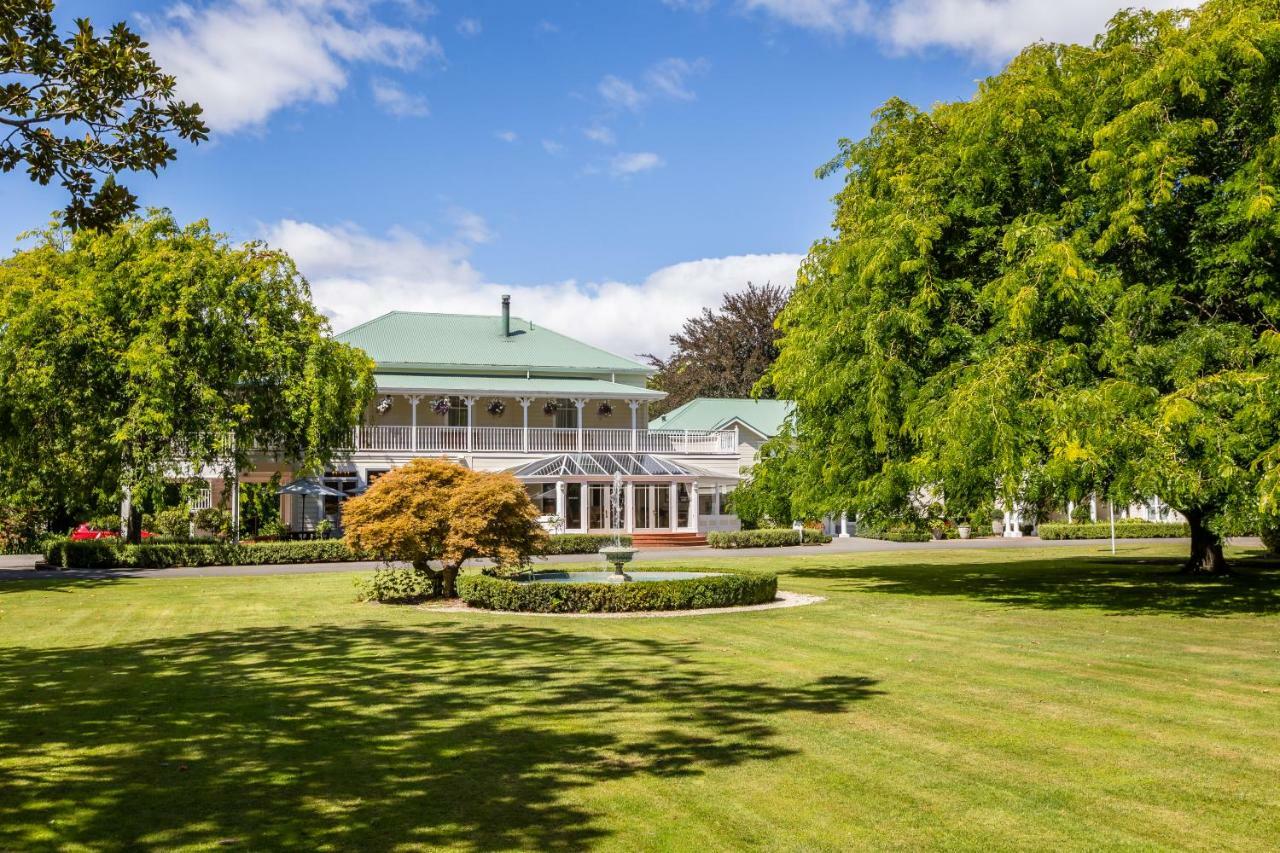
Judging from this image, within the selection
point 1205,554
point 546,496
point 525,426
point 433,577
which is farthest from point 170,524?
point 1205,554

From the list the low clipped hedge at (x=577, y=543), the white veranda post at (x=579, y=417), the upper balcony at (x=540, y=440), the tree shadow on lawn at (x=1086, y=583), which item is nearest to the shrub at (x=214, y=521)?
the upper balcony at (x=540, y=440)

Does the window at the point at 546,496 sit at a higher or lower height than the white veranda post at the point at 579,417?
lower

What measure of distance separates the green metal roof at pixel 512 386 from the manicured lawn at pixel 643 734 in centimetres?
2721

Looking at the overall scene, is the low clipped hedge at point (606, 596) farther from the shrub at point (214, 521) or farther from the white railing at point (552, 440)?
the white railing at point (552, 440)

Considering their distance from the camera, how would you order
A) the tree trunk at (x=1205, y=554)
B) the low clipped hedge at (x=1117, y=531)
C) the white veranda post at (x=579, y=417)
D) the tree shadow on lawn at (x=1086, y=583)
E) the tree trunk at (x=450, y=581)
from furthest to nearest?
the low clipped hedge at (x=1117, y=531) → the white veranda post at (x=579, y=417) → the tree trunk at (x=1205, y=554) → the tree trunk at (x=450, y=581) → the tree shadow on lawn at (x=1086, y=583)

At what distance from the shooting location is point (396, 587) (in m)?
20.0

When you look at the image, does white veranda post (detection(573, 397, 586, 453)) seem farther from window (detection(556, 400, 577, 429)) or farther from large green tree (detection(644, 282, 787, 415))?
large green tree (detection(644, 282, 787, 415))

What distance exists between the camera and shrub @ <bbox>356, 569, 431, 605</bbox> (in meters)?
20.0

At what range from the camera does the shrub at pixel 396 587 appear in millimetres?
19953

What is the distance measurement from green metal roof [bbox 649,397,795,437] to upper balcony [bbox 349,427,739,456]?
3456 mm

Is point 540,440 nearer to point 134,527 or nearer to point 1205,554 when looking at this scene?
point 134,527

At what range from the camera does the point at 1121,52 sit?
19.1m

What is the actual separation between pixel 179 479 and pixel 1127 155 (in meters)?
30.2

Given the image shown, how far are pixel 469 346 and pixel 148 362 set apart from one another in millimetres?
18946
